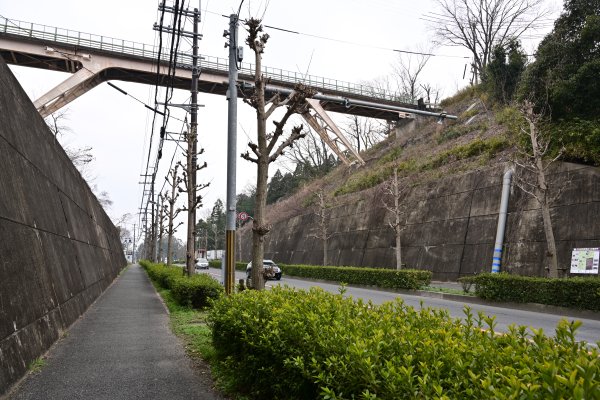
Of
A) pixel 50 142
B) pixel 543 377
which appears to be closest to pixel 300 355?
→ pixel 543 377

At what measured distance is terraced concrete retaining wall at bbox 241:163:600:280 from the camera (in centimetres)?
1847

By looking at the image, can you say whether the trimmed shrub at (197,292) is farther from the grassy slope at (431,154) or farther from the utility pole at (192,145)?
the grassy slope at (431,154)

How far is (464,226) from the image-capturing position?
24422 millimetres

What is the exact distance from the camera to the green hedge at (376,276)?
68.6 ft

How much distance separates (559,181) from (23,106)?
772 inches

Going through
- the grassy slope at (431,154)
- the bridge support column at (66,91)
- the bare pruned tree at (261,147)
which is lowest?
the bare pruned tree at (261,147)

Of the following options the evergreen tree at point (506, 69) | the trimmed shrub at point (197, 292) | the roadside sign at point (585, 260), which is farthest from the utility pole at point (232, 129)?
the evergreen tree at point (506, 69)

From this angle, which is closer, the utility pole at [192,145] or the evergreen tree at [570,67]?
the utility pole at [192,145]

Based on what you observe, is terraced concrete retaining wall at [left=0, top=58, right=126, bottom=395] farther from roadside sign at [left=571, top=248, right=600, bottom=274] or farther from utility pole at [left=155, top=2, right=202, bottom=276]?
roadside sign at [left=571, top=248, right=600, bottom=274]

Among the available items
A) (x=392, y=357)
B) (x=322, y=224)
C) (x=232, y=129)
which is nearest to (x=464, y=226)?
(x=322, y=224)

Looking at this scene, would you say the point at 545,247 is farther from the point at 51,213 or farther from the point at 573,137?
the point at 51,213

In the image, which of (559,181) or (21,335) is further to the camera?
(559,181)

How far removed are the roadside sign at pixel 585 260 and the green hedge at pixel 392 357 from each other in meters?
14.8

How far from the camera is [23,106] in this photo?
891cm
